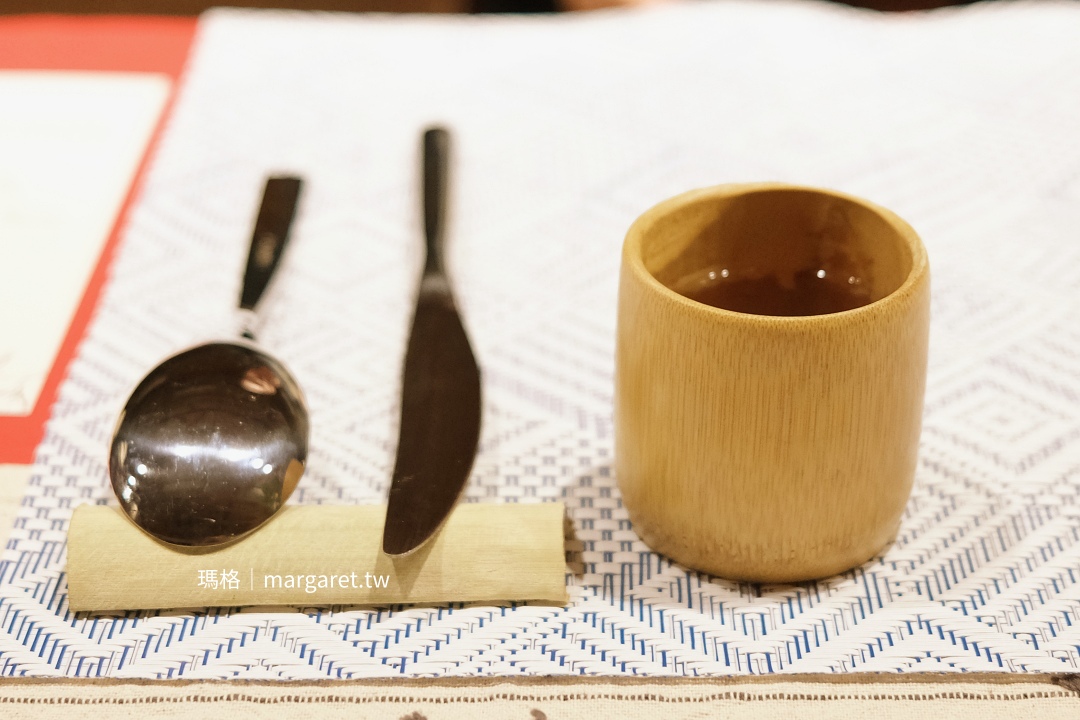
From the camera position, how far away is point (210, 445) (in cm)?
45

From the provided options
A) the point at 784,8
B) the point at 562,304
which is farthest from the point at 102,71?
the point at 784,8

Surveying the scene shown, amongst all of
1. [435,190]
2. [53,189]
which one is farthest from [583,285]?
[53,189]

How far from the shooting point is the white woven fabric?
414 millimetres

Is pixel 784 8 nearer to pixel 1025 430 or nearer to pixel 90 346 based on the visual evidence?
pixel 1025 430

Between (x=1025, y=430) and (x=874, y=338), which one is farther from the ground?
(x=874, y=338)

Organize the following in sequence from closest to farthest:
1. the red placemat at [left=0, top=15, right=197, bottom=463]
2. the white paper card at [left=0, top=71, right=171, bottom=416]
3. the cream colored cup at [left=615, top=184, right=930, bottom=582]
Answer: the cream colored cup at [left=615, top=184, right=930, bottom=582], the white paper card at [left=0, top=71, right=171, bottom=416], the red placemat at [left=0, top=15, right=197, bottom=463]

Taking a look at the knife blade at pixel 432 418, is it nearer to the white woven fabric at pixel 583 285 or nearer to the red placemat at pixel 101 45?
the white woven fabric at pixel 583 285

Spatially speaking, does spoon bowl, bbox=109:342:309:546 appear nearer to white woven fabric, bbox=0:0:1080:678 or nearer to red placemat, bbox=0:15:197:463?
white woven fabric, bbox=0:0:1080:678

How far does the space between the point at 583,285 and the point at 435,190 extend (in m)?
0.14

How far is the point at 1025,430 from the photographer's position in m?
0.53

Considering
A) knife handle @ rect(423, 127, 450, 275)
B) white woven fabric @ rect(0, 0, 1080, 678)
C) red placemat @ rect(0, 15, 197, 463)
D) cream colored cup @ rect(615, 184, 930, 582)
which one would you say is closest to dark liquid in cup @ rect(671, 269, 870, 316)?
cream colored cup @ rect(615, 184, 930, 582)

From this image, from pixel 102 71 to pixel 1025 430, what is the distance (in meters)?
0.83

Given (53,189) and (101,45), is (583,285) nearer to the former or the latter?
(53,189)

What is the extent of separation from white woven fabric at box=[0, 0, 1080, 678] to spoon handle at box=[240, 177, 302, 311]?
0.02 m
